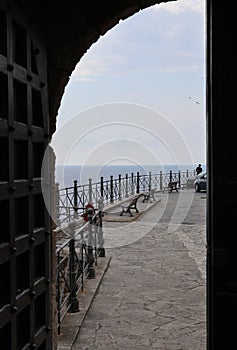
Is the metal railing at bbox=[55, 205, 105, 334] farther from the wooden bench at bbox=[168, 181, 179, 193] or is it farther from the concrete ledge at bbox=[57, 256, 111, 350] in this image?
the wooden bench at bbox=[168, 181, 179, 193]

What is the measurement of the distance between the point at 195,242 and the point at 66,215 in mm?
3278

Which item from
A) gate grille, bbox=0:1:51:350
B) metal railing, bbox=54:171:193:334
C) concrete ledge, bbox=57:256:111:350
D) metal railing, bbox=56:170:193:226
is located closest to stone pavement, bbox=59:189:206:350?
concrete ledge, bbox=57:256:111:350

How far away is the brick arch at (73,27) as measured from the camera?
122 inches

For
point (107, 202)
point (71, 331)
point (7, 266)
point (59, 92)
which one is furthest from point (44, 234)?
point (107, 202)

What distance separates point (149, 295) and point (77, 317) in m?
1.37

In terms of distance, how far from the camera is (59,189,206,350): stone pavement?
488cm

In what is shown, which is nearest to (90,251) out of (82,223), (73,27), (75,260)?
(75,260)

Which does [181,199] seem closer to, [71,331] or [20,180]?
[71,331]

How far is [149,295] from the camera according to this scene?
21.1ft

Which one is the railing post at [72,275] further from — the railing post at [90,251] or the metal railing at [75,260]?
the railing post at [90,251]

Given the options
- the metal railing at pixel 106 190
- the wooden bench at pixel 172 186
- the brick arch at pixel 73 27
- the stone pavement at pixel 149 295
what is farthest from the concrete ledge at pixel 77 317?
the wooden bench at pixel 172 186

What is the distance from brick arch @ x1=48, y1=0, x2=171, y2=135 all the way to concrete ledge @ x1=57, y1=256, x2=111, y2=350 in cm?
256

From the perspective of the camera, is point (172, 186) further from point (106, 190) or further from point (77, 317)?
point (77, 317)

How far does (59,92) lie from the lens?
3250 mm
